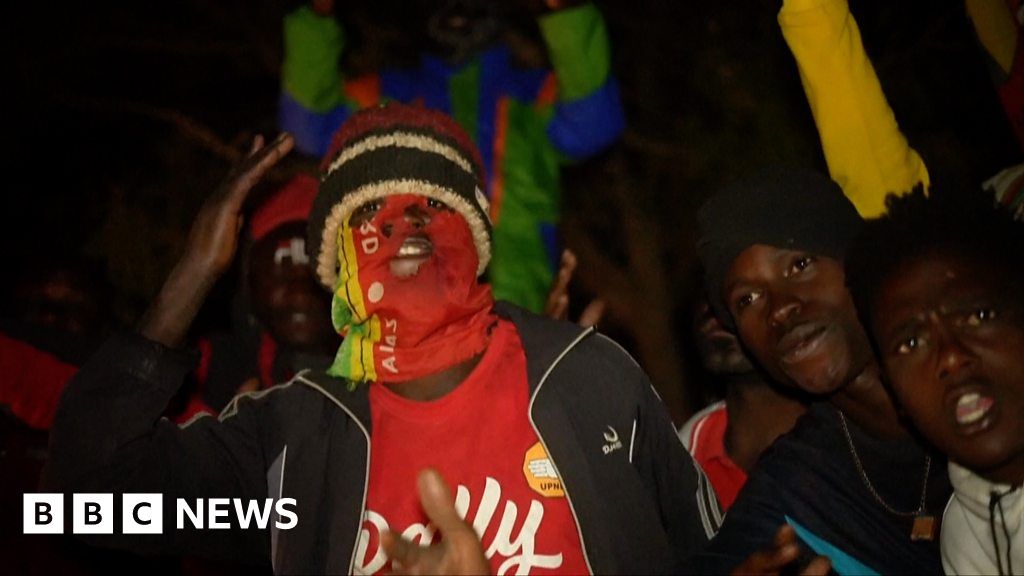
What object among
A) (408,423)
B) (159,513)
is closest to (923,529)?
(408,423)

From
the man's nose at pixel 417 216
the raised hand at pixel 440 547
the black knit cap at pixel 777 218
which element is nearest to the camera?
the raised hand at pixel 440 547

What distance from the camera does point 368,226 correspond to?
143 inches

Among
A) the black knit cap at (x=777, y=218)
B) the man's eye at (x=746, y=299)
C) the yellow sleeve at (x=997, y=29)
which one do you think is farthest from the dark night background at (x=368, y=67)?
the man's eye at (x=746, y=299)

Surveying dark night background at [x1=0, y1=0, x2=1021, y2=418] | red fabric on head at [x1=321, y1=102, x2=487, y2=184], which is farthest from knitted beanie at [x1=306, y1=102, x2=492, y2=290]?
dark night background at [x1=0, y1=0, x2=1021, y2=418]

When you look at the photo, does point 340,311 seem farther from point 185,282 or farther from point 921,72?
point 921,72

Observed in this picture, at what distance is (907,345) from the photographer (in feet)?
10.5

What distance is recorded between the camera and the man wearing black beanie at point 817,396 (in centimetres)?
344

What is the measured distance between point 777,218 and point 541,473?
117 centimetres

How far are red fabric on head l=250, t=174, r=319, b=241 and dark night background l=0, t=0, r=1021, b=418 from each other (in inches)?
128

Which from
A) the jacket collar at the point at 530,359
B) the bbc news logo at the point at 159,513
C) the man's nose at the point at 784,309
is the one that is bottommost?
the bbc news logo at the point at 159,513

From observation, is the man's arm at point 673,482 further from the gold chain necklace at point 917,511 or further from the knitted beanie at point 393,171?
the knitted beanie at point 393,171

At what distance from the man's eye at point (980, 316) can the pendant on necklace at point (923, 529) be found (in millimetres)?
660

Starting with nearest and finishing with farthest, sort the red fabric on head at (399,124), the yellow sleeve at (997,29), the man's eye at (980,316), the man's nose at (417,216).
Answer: the man's eye at (980,316) → the man's nose at (417,216) → the red fabric on head at (399,124) → the yellow sleeve at (997,29)

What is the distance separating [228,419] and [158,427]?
7.7 inches
